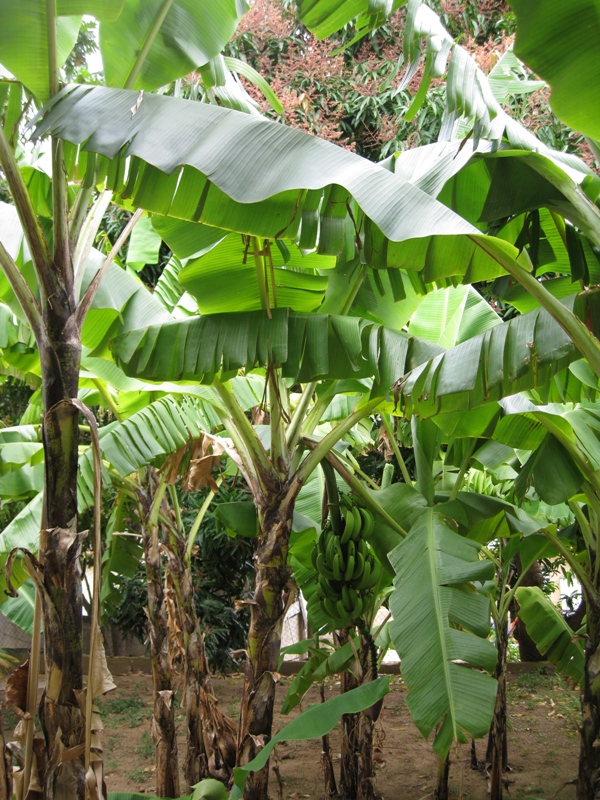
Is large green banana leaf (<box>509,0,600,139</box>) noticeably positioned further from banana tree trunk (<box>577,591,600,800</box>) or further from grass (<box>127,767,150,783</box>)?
grass (<box>127,767,150,783</box>)

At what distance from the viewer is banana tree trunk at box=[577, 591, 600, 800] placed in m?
3.34

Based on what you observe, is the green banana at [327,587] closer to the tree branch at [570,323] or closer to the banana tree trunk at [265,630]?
the banana tree trunk at [265,630]

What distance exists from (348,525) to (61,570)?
1.52m

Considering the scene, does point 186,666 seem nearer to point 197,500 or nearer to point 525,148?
point 197,500

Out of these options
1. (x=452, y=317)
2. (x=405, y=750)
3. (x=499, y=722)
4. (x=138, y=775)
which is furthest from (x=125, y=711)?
(x=452, y=317)

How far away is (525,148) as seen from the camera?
2395 mm

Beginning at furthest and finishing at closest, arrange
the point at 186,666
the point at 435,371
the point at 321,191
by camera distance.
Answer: the point at 186,666
the point at 435,371
the point at 321,191

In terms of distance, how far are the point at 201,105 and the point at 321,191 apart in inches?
19.3

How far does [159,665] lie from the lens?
180 inches

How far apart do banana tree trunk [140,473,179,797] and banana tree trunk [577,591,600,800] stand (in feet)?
8.28

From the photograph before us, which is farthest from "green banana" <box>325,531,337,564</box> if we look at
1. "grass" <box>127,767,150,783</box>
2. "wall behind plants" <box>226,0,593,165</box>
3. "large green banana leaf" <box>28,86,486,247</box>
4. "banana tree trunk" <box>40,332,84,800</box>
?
"wall behind plants" <box>226,0,593,165</box>

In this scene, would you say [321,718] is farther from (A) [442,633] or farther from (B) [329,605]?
(B) [329,605]

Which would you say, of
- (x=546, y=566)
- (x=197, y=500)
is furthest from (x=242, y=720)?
(x=546, y=566)

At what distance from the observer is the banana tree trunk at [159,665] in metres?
4.50
